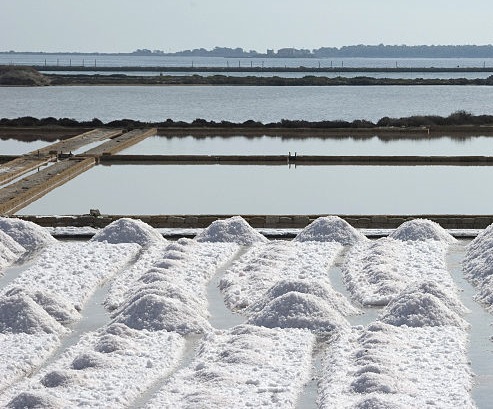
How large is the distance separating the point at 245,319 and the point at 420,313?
1492mm

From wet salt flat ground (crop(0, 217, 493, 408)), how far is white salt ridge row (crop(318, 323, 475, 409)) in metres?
0.02

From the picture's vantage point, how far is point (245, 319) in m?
10.4

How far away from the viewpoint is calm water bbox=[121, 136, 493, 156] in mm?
25484

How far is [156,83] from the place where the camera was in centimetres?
7131

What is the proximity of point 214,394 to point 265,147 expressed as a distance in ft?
61.9

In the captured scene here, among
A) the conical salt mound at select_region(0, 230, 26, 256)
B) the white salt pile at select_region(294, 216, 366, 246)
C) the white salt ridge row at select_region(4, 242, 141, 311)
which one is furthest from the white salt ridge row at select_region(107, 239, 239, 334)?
the conical salt mound at select_region(0, 230, 26, 256)

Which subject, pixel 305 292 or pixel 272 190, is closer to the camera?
pixel 305 292

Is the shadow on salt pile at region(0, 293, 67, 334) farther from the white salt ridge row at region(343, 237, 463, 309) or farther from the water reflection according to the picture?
the water reflection

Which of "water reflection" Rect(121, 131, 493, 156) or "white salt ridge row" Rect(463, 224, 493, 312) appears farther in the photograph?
"water reflection" Rect(121, 131, 493, 156)

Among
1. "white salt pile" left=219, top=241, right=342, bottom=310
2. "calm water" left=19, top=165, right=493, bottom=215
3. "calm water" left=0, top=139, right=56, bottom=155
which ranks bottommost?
"calm water" left=0, top=139, right=56, bottom=155

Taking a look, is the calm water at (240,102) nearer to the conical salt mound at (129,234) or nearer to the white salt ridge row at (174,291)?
the conical salt mound at (129,234)

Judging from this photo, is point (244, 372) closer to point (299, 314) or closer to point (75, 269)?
point (299, 314)

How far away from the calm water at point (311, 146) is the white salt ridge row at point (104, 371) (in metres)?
15.9

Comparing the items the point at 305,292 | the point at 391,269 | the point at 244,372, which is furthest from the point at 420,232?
the point at 244,372
